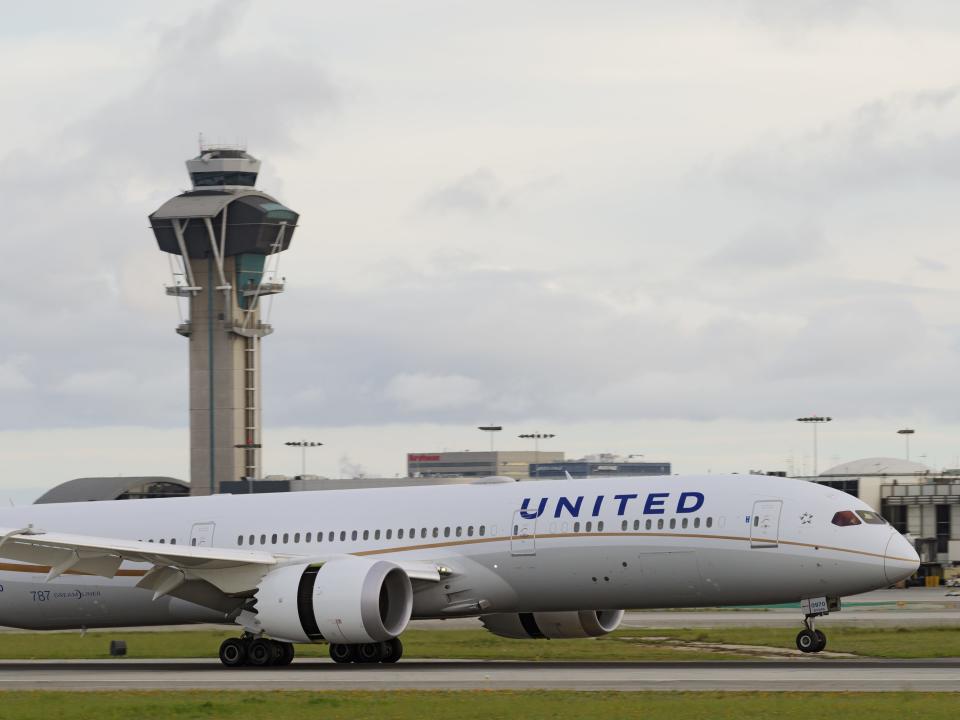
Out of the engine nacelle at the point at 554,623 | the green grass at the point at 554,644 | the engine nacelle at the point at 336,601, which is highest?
the engine nacelle at the point at 336,601

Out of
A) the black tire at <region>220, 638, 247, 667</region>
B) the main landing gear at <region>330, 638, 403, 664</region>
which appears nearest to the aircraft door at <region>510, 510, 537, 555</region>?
the main landing gear at <region>330, 638, 403, 664</region>

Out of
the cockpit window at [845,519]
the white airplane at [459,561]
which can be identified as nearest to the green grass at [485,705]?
the white airplane at [459,561]

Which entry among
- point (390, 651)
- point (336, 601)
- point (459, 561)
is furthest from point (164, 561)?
point (459, 561)

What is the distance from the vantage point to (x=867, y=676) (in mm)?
30969

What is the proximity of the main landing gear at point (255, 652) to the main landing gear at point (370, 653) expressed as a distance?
1.28m

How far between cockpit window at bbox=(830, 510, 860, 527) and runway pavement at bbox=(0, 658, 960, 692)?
10.8ft

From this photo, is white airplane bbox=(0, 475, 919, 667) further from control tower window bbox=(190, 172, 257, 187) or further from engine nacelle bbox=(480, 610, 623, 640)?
control tower window bbox=(190, 172, 257, 187)

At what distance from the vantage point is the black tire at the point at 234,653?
129 feet

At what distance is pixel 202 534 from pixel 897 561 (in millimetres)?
18997

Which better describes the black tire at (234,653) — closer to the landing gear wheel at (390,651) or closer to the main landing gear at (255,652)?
the main landing gear at (255,652)

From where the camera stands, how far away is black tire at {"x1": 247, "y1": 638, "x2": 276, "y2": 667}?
39.0 m

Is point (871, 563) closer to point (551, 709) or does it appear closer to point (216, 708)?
point (551, 709)

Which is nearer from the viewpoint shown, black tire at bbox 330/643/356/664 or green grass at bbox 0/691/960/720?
green grass at bbox 0/691/960/720

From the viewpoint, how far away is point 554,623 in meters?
41.9
